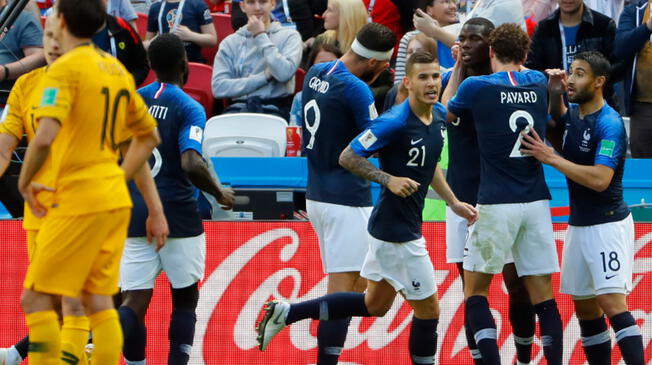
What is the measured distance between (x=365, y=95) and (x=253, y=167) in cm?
227

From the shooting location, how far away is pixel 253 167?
34.3ft

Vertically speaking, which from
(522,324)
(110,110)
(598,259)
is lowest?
(522,324)

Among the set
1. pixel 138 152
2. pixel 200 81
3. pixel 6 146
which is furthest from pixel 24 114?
pixel 200 81

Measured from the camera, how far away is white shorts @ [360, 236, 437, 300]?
798 cm

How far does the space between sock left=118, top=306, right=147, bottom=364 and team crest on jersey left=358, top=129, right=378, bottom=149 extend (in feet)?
6.06

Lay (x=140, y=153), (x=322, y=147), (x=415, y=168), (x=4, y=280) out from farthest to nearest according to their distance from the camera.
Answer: (x=4, y=280)
(x=322, y=147)
(x=415, y=168)
(x=140, y=153)

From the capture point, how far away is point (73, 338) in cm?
643

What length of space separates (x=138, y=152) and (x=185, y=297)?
6.19ft

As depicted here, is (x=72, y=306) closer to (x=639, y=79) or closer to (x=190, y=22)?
(x=639, y=79)

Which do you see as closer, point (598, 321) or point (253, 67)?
point (598, 321)

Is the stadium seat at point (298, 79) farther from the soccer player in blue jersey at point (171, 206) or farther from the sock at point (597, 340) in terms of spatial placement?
the sock at point (597, 340)

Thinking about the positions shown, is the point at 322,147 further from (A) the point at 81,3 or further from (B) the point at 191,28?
(B) the point at 191,28

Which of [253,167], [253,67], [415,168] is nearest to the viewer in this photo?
[415,168]

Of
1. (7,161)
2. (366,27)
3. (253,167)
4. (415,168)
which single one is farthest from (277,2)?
(7,161)
